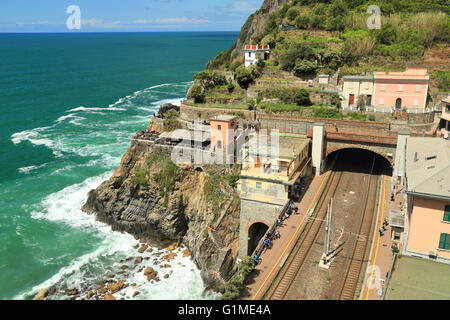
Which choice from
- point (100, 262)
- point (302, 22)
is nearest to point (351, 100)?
point (302, 22)

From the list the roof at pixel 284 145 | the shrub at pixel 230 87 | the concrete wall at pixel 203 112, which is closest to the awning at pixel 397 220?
the roof at pixel 284 145

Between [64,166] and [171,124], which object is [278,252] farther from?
[64,166]

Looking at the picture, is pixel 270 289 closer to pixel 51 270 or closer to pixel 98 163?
pixel 51 270

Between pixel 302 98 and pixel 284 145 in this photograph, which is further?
pixel 302 98

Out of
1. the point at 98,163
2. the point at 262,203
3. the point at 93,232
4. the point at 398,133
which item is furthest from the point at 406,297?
the point at 98,163

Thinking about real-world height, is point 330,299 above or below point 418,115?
below

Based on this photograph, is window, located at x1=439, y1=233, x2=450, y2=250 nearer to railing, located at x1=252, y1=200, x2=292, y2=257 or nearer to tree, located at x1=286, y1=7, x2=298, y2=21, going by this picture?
railing, located at x1=252, y1=200, x2=292, y2=257
